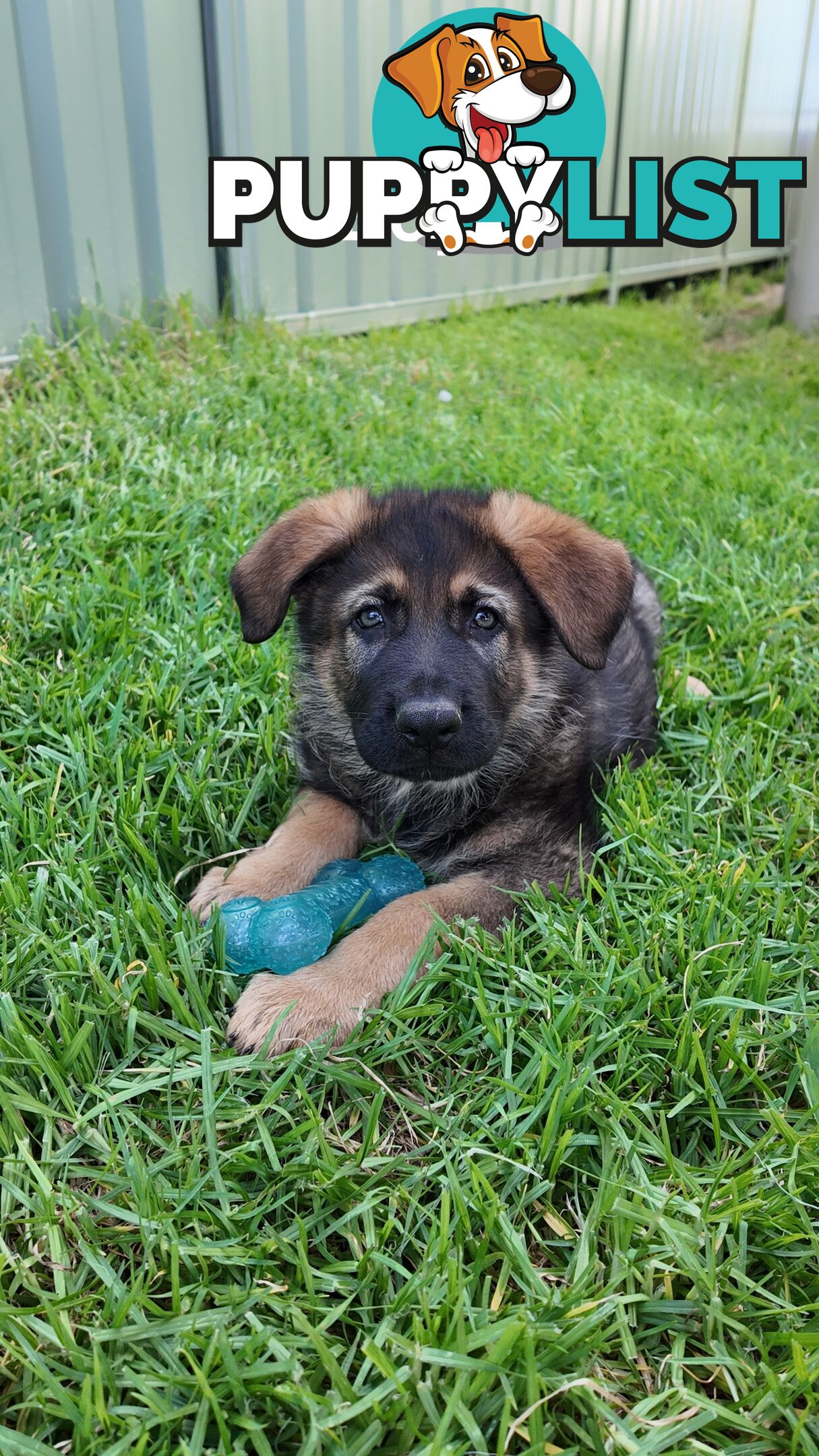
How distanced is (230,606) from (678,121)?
9.21 m

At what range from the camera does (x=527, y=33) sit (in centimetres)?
750

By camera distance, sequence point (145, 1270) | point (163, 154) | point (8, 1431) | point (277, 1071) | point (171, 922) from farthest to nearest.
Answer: point (163, 154) → point (171, 922) → point (277, 1071) → point (145, 1270) → point (8, 1431)

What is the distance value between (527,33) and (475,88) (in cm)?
122

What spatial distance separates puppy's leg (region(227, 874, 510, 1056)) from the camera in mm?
1730

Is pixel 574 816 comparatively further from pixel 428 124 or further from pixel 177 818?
pixel 428 124

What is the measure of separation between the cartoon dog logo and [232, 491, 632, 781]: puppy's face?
4972 millimetres

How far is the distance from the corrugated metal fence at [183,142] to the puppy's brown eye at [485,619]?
2882mm

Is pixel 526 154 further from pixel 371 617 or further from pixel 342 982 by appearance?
pixel 342 982

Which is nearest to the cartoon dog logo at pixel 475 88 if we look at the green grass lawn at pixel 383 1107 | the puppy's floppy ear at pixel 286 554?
the green grass lawn at pixel 383 1107

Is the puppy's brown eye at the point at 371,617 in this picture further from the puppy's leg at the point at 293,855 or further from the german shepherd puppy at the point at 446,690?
the puppy's leg at the point at 293,855

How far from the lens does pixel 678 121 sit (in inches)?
391

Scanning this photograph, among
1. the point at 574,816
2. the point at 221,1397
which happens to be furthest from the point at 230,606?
the point at 221,1397

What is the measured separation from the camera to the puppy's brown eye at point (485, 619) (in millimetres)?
2369

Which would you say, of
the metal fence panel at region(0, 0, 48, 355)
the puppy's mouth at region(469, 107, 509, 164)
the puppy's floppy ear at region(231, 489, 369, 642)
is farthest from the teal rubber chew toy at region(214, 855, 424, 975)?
the puppy's mouth at region(469, 107, 509, 164)
